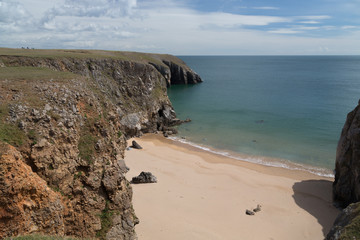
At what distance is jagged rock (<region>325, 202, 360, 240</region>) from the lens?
1153 centimetres

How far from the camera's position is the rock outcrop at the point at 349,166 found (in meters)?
19.4

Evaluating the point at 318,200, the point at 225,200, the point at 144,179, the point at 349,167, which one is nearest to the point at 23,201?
the point at 144,179

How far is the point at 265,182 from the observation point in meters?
26.2

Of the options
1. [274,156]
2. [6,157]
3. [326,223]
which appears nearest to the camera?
[6,157]

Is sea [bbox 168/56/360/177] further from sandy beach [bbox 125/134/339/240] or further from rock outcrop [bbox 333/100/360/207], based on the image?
rock outcrop [bbox 333/100/360/207]

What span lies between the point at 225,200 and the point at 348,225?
408 inches

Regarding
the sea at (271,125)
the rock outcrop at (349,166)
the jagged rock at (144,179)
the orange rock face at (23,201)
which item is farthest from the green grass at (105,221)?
the sea at (271,125)

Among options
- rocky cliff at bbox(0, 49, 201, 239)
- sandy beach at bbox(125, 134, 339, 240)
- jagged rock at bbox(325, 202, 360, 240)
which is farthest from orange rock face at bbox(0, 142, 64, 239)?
jagged rock at bbox(325, 202, 360, 240)

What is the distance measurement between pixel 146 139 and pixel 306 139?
79.5ft

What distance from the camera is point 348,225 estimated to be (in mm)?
12086

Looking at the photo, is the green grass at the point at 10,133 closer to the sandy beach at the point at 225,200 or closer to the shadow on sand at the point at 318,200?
the sandy beach at the point at 225,200

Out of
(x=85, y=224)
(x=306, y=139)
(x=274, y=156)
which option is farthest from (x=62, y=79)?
(x=306, y=139)

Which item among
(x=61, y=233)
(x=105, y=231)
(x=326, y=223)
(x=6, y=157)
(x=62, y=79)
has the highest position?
(x=62, y=79)

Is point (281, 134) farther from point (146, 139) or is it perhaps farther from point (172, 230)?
point (172, 230)
